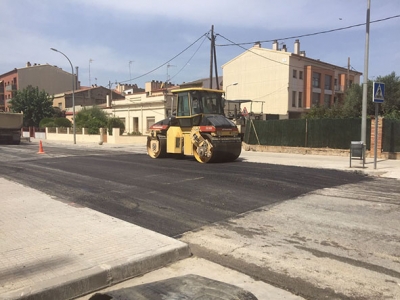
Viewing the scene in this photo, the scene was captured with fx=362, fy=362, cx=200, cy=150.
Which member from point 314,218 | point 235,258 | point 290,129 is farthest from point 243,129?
point 235,258

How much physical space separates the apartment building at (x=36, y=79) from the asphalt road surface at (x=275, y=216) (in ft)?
226

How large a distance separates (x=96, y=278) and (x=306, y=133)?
59.8ft

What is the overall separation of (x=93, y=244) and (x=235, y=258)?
189 centimetres

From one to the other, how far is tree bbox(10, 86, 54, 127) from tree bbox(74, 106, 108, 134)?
12.0m

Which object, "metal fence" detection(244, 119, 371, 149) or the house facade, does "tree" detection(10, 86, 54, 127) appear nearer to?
the house facade

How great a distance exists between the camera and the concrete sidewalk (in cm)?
365

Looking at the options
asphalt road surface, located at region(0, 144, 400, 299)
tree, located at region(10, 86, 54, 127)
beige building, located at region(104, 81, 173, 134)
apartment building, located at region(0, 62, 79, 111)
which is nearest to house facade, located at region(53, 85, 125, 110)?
tree, located at region(10, 86, 54, 127)

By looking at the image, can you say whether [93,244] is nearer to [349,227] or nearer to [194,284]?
[194,284]

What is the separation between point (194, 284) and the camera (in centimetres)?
321

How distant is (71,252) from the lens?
177 inches

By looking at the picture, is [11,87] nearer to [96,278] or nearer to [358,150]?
[358,150]

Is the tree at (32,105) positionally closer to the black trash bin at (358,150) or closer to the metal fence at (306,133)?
the metal fence at (306,133)

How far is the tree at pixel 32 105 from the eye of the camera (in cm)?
5516

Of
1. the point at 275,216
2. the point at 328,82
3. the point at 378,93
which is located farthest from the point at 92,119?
the point at 275,216
